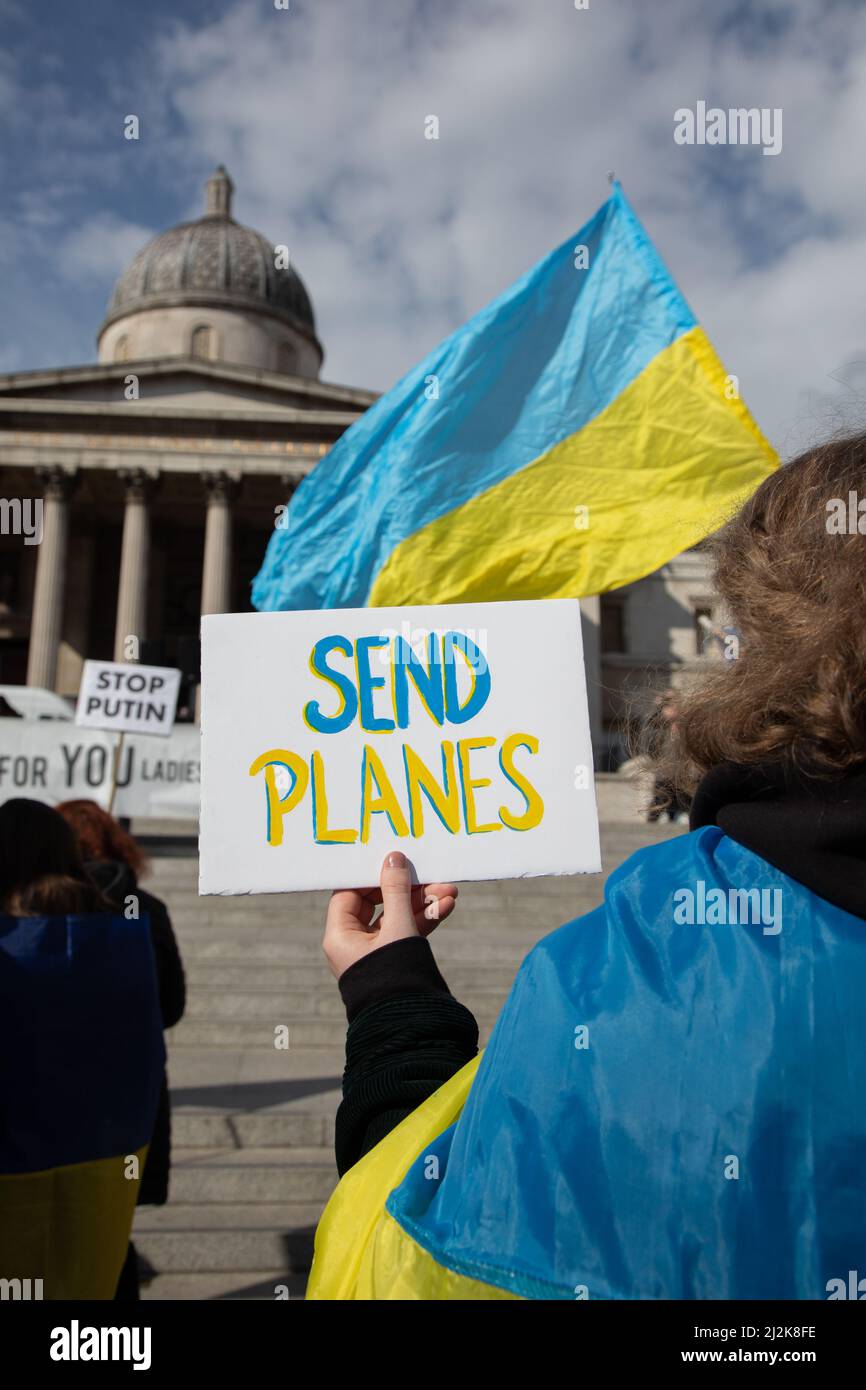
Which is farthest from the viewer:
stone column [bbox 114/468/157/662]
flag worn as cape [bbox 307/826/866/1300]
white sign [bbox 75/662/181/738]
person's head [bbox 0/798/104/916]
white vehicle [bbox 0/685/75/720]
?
stone column [bbox 114/468/157/662]

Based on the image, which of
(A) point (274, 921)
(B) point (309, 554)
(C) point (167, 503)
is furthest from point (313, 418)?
(B) point (309, 554)

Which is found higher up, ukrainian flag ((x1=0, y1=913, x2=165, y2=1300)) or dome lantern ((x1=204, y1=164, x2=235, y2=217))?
dome lantern ((x1=204, y1=164, x2=235, y2=217))

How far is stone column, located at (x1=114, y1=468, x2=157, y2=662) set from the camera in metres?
31.8

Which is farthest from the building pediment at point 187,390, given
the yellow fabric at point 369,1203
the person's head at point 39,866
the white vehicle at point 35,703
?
→ the yellow fabric at point 369,1203

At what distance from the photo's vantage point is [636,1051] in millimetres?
1094

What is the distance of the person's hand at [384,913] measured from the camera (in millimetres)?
1726

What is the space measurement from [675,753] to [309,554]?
310 centimetres

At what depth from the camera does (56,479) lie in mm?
31719

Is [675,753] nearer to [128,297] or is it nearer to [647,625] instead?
[647,625]

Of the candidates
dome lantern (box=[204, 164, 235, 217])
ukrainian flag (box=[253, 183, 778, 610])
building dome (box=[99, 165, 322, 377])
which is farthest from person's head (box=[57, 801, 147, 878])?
dome lantern (box=[204, 164, 235, 217])

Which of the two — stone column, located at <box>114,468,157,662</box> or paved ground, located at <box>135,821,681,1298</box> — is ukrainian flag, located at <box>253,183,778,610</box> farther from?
stone column, located at <box>114,468,157,662</box>

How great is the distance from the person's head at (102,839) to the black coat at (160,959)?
0.32 feet

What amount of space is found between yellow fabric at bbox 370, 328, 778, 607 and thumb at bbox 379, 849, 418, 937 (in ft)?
7.86

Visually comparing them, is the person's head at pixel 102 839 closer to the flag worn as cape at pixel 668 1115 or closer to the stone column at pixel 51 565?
the flag worn as cape at pixel 668 1115
